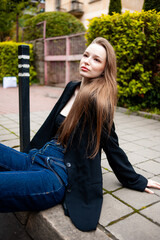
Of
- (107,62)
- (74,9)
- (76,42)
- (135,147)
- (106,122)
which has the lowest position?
(135,147)

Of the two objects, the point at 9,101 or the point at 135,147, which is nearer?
the point at 135,147

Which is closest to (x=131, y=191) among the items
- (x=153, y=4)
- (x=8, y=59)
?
(x=153, y=4)

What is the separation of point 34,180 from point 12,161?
38 centimetres

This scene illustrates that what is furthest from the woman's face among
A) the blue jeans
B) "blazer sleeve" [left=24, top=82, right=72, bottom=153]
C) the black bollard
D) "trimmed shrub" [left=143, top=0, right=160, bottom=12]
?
"trimmed shrub" [left=143, top=0, right=160, bottom=12]

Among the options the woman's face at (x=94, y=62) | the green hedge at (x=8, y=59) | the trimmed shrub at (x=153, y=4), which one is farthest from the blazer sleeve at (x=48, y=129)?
the green hedge at (x=8, y=59)

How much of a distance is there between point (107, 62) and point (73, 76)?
901 cm

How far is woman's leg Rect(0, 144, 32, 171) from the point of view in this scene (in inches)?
72.1

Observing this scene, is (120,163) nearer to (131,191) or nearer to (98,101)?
(131,191)

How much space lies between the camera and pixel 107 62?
180cm

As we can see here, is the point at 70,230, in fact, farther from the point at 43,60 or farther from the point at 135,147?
the point at 43,60

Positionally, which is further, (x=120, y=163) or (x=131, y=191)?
(x=131, y=191)

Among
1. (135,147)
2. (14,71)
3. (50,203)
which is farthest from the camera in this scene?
(14,71)

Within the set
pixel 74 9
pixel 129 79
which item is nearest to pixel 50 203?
pixel 129 79

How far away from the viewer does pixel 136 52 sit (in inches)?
227
